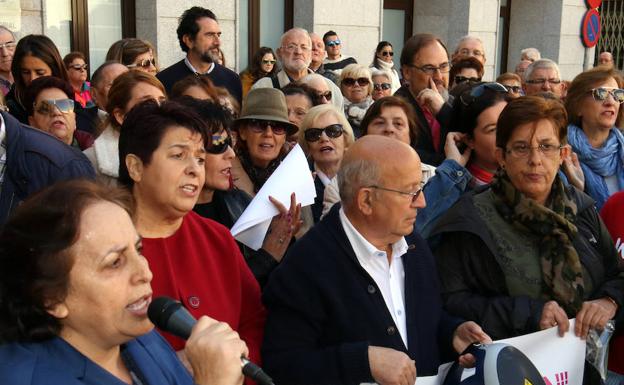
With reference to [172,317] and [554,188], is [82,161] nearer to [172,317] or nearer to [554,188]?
[172,317]

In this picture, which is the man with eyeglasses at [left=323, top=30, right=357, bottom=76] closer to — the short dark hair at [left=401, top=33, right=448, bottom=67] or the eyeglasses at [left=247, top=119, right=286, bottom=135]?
the short dark hair at [left=401, top=33, right=448, bottom=67]

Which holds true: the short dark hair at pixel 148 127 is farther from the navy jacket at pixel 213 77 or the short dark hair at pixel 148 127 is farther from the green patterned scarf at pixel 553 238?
the navy jacket at pixel 213 77

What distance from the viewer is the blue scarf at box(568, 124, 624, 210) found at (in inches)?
191

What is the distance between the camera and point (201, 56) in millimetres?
6902

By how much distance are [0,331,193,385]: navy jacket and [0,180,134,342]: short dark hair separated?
0.03 metres

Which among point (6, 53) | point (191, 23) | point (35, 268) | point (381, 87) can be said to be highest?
point (191, 23)

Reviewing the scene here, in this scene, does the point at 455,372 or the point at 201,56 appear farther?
the point at 201,56

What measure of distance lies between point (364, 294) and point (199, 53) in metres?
4.45

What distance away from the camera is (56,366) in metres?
2.03

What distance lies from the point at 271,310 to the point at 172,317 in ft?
3.24

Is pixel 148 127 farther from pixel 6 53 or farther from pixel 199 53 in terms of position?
pixel 6 53

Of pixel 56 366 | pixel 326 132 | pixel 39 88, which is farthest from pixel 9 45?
pixel 56 366

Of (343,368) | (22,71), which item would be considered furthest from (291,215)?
(22,71)

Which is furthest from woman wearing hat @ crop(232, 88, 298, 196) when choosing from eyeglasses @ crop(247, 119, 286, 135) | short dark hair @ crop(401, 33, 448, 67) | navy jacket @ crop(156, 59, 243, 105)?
navy jacket @ crop(156, 59, 243, 105)
